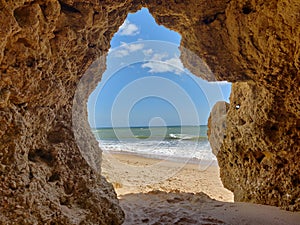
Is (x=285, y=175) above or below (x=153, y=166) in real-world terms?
above

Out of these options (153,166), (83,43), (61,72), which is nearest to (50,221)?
(61,72)

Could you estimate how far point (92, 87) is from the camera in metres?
5.66

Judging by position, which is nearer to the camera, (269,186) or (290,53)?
(290,53)

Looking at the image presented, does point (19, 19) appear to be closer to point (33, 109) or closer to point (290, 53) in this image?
point (33, 109)

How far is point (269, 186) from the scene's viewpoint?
197 inches

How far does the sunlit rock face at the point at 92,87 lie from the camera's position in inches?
104

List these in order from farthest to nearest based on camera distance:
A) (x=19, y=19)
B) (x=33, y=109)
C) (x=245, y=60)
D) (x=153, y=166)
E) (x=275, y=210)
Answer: (x=153, y=166), (x=245, y=60), (x=275, y=210), (x=33, y=109), (x=19, y=19)

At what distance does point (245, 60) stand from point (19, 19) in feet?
14.1

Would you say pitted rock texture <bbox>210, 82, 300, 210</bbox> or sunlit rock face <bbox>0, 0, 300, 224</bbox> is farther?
pitted rock texture <bbox>210, 82, 300, 210</bbox>

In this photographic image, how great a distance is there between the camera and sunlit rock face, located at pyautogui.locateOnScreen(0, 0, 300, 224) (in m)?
2.64

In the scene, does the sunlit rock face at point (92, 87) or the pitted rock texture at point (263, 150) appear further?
the pitted rock texture at point (263, 150)

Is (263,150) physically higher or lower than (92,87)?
lower

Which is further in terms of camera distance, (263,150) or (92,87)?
(92,87)

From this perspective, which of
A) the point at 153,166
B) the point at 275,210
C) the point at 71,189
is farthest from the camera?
the point at 153,166
